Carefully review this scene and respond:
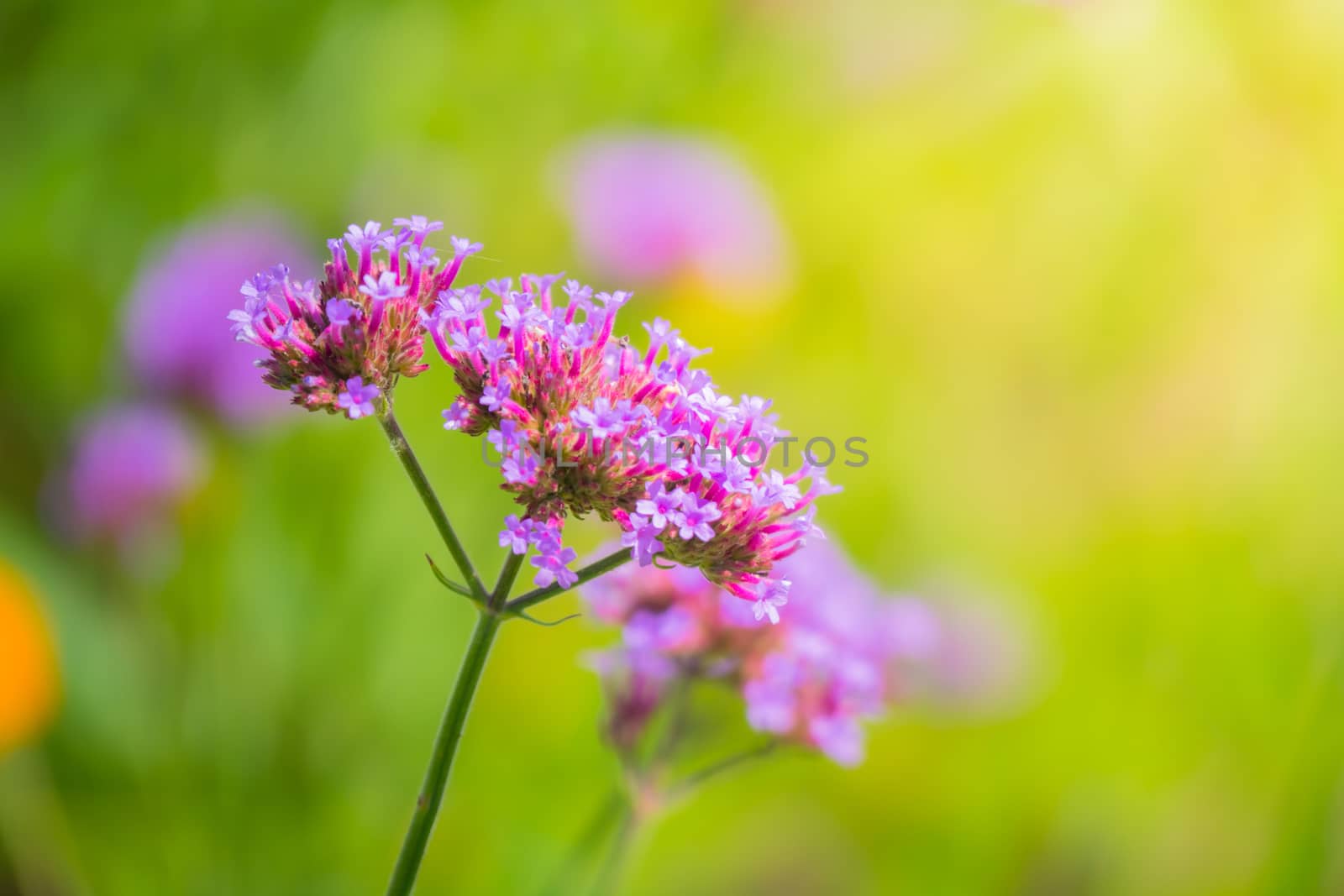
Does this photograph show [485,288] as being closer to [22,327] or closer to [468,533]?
[468,533]

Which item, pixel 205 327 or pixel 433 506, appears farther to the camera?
pixel 205 327

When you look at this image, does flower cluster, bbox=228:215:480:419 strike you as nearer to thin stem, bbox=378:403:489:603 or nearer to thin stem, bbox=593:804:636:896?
thin stem, bbox=378:403:489:603

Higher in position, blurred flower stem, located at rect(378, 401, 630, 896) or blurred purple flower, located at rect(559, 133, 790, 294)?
blurred purple flower, located at rect(559, 133, 790, 294)

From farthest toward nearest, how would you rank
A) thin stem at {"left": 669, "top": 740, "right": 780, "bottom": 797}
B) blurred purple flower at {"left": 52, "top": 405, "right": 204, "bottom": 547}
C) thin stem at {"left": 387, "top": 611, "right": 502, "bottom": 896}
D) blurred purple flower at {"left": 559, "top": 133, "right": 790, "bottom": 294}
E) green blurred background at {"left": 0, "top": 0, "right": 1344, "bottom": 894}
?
blurred purple flower at {"left": 559, "top": 133, "right": 790, "bottom": 294}
blurred purple flower at {"left": 52, "top": 405, "right": 204, "bottom": 547}
green blurred background at {"left": 0, "top": 0, "right": 1344, "bottom": 894}
thin stem at {"left": 669, "top": 740, "right": 780, "bottom": 797}
thin stem at {"left": 387, "top": 611, "right": 502, "bottom": 896}

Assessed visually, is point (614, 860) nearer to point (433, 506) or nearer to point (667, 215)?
point (433, 506)

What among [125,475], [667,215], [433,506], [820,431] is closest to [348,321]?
[433,506]

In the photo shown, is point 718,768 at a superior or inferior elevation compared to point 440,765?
superior

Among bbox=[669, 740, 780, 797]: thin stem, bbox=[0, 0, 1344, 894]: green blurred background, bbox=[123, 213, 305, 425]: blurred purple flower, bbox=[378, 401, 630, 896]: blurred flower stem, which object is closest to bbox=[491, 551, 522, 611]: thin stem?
bbox=[378, 401, 630, 896]: blurred flower stem
